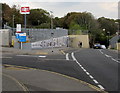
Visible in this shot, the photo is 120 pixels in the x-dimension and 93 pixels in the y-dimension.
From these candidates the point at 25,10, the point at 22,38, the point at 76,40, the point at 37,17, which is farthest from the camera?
the point at 37,17

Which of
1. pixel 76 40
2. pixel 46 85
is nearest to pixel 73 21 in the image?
pixel 76 40

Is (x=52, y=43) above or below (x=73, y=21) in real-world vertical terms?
below

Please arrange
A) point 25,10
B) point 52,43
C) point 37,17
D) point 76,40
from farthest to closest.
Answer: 1. point 37,17
2. point 76,40
3. point 52,43
4. point 25,10

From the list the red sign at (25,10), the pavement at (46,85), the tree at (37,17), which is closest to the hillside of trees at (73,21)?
the tree at (37,17)

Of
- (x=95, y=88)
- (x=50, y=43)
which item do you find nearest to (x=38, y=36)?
(x=50, y=43)

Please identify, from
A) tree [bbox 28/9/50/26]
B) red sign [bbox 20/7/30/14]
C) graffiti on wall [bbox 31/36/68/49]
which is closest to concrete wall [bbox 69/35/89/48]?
graffiti on wall [bbox 31/36/68/49]

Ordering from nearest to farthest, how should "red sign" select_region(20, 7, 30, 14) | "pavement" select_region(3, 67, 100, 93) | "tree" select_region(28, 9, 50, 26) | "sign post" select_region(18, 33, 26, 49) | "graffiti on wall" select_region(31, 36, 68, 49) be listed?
1. "pavement" select_region(3, 67, 100, 93)
2. "sign post" select_region(18, 33, 26, 49)
3. "red sign" select_region(20, 7, 30, 14)
4. "graffiti on wall" select_region(31, 36, 68, 49)
5. "tree" select_region(28, 9, 50, 26)

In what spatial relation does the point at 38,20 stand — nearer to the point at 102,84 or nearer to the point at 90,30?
the point at 90,30

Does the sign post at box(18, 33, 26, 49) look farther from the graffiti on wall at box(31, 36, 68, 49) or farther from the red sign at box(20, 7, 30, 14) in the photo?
the red sign at box(20, 7, 30, 14)

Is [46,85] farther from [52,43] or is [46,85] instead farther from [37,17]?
[37,17]

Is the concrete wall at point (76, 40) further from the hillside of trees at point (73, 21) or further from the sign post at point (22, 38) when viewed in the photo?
the sign post at point (22, 38)

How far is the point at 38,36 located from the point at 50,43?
224 centimetres

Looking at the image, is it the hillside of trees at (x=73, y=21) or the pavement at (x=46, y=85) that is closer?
the pavement at (x=46, y=85)

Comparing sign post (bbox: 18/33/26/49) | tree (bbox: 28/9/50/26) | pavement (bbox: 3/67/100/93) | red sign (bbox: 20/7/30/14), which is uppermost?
tree (bbox: 28/9/50/26)
